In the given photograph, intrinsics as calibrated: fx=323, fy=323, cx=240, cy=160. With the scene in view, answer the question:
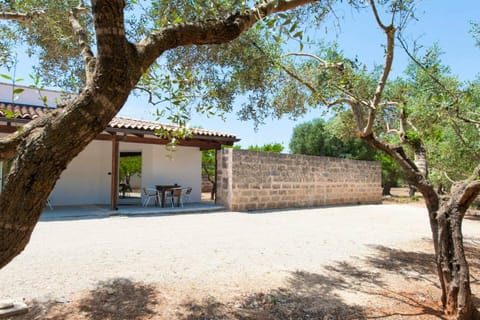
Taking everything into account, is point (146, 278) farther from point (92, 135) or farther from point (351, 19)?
point (351, 19)

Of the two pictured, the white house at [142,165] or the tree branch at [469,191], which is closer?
the tree branch at [469,191]

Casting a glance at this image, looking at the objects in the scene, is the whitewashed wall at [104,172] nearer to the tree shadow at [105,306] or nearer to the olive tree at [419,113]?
the olive tree at [419,113]

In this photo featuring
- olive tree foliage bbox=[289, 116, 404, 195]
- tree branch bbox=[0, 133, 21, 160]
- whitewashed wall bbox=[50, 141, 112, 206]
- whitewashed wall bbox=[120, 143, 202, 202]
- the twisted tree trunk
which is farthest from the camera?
olive tree foliage bbox=[289, 116, 404, 195]

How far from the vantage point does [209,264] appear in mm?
4930

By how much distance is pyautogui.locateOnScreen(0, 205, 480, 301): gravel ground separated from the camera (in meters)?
4.07

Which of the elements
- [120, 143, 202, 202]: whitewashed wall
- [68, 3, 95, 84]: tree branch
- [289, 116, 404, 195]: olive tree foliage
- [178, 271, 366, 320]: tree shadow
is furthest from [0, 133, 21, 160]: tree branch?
[289, 116, 404, 195]: olive tree foliage

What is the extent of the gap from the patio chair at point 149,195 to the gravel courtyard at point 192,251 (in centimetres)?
225

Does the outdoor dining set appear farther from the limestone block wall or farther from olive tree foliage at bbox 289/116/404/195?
olive tree foliage at bbox 289/116/404/195

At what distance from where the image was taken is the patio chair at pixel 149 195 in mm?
12008

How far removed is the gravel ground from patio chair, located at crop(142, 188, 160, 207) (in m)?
2.46

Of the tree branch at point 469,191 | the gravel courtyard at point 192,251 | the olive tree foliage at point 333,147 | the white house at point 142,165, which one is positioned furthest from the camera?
the olive tree foliage at point 333,147

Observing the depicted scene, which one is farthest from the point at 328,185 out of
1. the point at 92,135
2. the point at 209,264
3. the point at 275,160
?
the point at 92,135

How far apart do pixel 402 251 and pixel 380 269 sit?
1.63 meters

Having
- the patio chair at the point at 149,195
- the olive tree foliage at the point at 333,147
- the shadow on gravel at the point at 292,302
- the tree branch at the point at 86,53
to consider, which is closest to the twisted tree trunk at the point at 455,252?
the shadow on gravel at the point at 292,302
